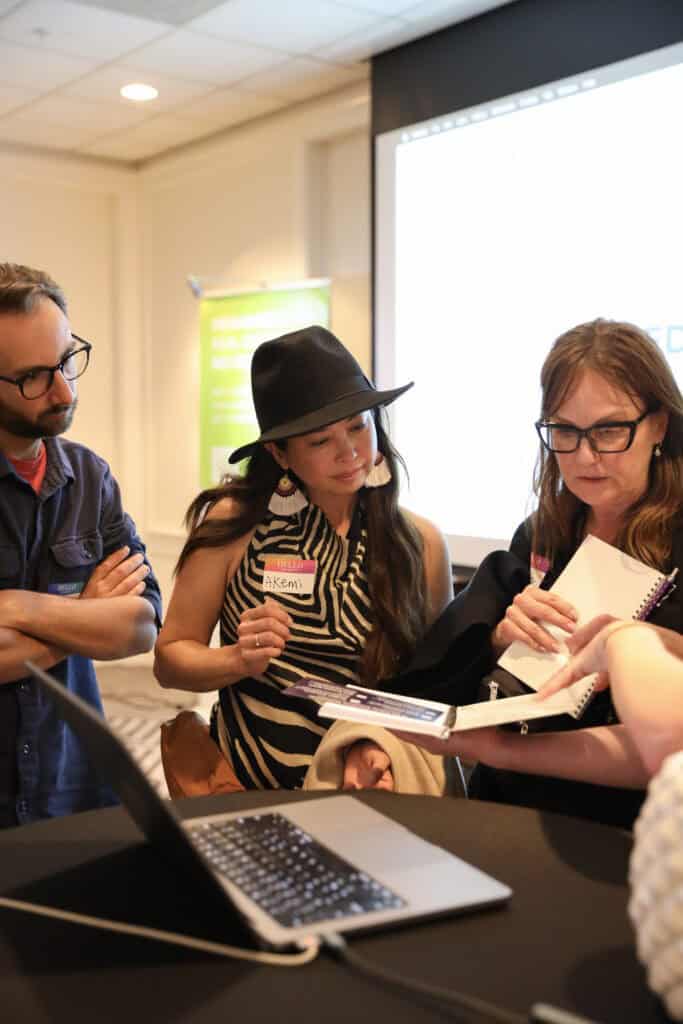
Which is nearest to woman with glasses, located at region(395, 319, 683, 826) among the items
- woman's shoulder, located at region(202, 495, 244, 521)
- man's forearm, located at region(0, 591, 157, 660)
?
woman's shoulder, located at region(202, 495, 244, 521)

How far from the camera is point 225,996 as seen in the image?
93 centimetres

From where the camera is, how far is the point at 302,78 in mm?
5340

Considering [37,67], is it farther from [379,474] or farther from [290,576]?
[290,576]

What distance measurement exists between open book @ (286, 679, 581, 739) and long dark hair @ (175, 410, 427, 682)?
44cm

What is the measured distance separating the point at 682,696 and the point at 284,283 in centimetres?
505

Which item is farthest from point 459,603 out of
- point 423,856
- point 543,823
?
point 423,856

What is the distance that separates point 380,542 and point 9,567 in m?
0.77

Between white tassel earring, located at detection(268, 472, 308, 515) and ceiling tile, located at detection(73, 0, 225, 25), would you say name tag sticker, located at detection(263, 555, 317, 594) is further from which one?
ceiling tile, located at detection(73, 0, 225, 25)

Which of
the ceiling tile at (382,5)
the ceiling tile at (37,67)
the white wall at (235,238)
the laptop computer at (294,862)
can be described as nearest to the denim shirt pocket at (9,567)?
the laptop computer at (294,862)

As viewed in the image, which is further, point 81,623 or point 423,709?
point 81,623

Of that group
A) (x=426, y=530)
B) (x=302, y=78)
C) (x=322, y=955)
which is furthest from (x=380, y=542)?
(x=302, y=78)

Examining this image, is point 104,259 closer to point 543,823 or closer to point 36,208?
point 36,208

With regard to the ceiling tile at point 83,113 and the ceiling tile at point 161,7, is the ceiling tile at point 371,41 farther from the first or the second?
the ceiling tile at point 83,113

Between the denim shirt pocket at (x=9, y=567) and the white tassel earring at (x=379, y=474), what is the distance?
747 mm
